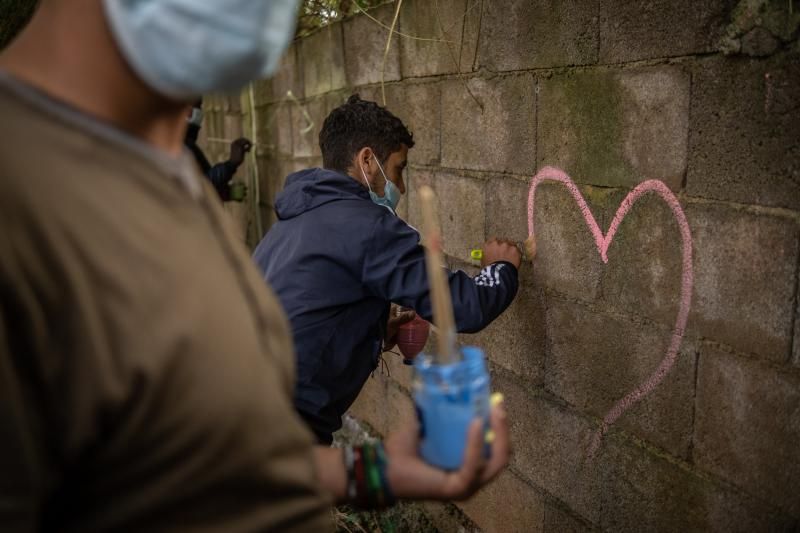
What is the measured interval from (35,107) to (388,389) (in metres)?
3.35

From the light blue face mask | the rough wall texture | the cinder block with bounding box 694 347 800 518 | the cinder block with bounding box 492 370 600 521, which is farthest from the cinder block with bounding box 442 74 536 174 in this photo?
the cinder block with bounding box 694 347 800 518

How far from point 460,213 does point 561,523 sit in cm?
131

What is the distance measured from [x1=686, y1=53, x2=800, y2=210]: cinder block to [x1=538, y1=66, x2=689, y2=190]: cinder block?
0.21 feet

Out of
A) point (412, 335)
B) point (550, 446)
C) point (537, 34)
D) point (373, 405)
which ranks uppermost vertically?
point (537, 34)

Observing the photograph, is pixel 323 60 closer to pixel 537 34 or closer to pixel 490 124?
pixel 490 124

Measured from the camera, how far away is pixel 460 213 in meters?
3.17

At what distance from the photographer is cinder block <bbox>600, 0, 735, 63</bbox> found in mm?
1921

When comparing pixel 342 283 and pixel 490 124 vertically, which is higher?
pixel 490 124

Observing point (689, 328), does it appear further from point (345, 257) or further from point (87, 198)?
point (87, 198)

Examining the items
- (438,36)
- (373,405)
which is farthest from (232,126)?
(438,36)

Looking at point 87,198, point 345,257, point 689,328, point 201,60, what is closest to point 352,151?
point 345,257

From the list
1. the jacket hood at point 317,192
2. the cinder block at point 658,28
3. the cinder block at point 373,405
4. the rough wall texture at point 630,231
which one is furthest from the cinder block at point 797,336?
the cinder block at point 373,405

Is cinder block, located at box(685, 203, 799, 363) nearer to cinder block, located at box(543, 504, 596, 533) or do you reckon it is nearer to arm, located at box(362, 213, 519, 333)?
arm, located at box(362, 213, 519, 333)

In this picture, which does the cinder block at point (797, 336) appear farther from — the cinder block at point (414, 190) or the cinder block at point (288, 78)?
the cinder block at point (288, 78)
